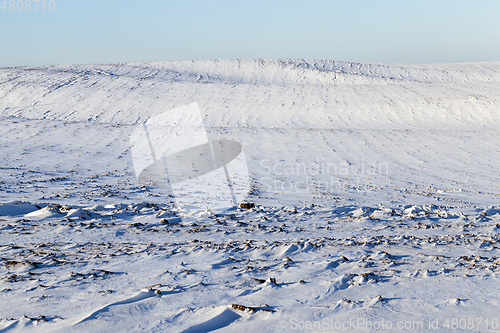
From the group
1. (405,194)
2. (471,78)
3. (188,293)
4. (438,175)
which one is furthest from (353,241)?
(471,78)

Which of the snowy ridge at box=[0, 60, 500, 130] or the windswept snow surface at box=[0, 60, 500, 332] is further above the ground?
the snowy ridge at box=[0, 60, 500, 130]

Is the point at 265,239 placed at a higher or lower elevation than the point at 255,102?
lower

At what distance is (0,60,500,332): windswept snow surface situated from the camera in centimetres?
277

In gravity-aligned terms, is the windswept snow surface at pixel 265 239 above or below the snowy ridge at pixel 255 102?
below

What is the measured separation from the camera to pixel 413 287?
3.29 meters

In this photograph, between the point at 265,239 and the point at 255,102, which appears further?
the point at 255,102

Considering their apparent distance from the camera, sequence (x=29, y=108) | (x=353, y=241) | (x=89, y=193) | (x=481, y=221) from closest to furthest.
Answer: (x=353, y=241) → (x=481, y=221) → (x=89, y=193) → (x=29, y=108)

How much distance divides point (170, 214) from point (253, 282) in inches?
121

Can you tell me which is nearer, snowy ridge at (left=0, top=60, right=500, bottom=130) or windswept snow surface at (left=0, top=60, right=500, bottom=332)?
windswept snow surface at (left=0, top=60, right=500, bottom=332)

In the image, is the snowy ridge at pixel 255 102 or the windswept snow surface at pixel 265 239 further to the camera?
the snowy ridge at pixel 255 102

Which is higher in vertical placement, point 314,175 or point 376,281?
point 376,281

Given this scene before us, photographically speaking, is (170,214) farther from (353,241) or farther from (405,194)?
(405,194)

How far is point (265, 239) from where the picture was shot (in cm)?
507

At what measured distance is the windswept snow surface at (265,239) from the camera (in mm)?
2773
